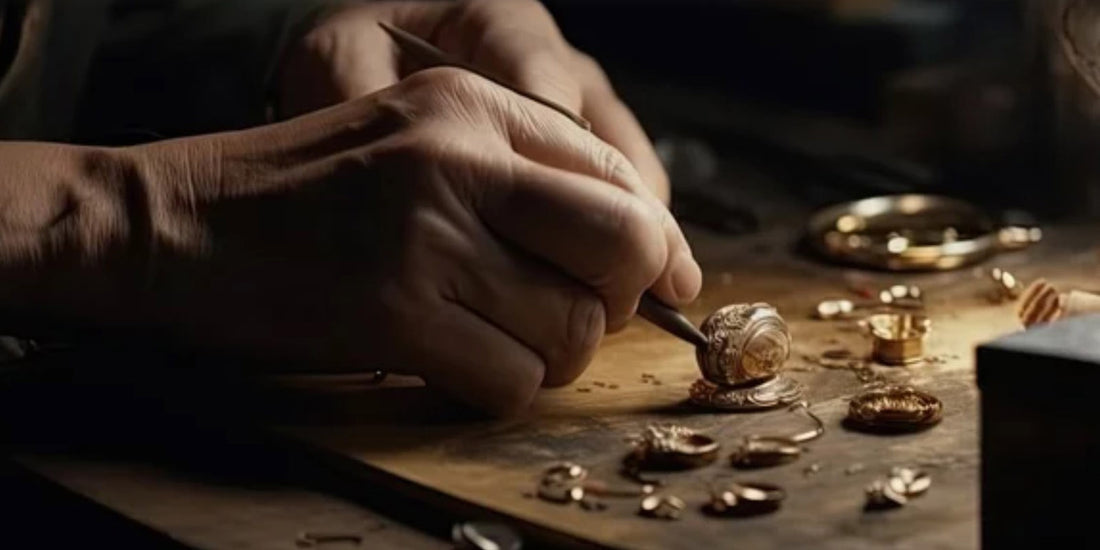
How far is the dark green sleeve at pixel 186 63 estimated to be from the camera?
1.70 meters

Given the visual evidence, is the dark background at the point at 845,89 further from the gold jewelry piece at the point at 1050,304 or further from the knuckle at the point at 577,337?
the knuckle at the point at 577,337

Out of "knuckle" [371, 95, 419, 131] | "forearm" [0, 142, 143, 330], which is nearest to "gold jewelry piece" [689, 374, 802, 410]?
"knuckle" [371, 95, 419, 131]

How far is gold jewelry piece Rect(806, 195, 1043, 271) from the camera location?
1.53m

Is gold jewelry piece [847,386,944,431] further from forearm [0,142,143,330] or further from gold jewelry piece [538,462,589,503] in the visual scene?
forearm [0,142,143,330]

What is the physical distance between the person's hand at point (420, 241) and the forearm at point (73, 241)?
11mm

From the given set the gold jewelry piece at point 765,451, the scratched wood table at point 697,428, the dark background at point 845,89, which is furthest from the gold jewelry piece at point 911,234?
the gold jewelry piece at point 765,451

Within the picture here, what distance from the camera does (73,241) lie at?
3.93 ft

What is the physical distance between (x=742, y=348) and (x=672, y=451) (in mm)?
140

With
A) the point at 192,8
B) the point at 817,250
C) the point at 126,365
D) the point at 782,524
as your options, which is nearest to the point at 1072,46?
the point at 817,250

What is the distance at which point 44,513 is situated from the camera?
46.1 inches

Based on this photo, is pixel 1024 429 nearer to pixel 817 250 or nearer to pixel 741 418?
pixel 741 418

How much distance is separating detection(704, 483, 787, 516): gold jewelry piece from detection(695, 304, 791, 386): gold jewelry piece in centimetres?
18

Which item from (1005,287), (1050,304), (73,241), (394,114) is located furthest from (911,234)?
(73,241)

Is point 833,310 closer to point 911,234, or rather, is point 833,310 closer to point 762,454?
point 911,234
